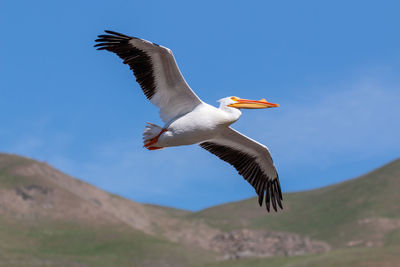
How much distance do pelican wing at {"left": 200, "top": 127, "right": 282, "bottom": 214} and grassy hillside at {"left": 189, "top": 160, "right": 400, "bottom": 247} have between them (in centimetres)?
6418

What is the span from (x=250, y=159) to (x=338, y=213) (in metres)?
79.5

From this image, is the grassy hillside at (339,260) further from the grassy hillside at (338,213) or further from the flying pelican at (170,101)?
the flying pelican at (170,101)

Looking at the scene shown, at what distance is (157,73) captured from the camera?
1284 cm

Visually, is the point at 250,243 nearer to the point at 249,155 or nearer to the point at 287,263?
the point at 287,263

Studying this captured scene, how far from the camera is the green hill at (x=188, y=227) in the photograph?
194ft

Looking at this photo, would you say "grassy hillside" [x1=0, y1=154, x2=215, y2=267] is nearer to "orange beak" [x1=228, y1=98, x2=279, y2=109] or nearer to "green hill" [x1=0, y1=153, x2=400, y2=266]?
"green hill" [x1=0, y1=153, x2=400, y2=266]

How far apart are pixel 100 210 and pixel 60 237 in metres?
10.4

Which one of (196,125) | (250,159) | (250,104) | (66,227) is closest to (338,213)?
(66,227)

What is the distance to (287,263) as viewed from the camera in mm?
55781

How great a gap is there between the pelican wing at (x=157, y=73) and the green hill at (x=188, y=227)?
39075 millimetres

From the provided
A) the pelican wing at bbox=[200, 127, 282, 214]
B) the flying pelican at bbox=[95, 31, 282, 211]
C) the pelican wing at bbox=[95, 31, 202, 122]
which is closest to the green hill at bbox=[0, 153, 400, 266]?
the pelican wing at bbox=[200, 127, 282, 214]

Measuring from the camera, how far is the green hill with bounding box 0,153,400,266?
194 ft

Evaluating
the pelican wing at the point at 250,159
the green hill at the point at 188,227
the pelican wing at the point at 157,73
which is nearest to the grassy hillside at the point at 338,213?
the green hill at the point at 188,227

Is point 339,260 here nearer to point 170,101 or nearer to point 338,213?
point 170,101
